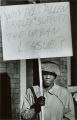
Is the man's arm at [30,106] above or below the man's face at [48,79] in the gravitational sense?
below

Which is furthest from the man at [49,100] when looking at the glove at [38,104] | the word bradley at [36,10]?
the word bradley at [36,10]

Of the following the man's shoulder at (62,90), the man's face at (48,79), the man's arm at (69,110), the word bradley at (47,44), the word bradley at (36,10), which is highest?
the word bradley at (36,10)

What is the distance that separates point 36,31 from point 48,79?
8.6 inches

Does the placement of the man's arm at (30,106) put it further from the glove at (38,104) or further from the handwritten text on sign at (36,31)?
the handwritten text on sign at (36,31)

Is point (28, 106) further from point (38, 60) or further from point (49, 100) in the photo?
point (38, 60)

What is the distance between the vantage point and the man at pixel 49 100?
6.05 feet

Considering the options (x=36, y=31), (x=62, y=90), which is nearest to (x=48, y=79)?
(x=62, y=90)

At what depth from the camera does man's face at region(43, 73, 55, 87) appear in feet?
6.07

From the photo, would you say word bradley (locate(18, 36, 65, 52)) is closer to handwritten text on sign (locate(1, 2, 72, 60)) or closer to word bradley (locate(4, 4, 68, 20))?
handwritten text on sign (locate(1, 2, 72, 60))

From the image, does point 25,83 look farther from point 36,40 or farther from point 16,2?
point 16,2

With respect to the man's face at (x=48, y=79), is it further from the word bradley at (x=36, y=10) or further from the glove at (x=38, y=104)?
the word bradley at (x=36, y=10)

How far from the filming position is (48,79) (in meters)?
1.85

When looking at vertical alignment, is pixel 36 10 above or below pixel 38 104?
above

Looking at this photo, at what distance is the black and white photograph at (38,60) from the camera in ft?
5.96
